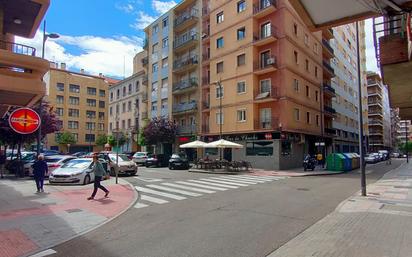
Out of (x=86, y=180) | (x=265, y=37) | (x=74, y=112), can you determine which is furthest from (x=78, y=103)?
(x=86, y=180)

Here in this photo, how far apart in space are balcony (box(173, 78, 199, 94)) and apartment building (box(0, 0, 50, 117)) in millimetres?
29621

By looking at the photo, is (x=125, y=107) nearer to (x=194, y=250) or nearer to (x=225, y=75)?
(x=225, y=75)

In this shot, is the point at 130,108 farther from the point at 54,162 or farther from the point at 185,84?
the point at 54,162

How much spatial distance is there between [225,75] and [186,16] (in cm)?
1269

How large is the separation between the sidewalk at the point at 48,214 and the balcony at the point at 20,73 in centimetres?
374

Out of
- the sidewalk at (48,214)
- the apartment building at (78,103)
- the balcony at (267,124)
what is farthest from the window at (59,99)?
the sidewalk at (48,214)

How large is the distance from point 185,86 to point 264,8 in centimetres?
1436

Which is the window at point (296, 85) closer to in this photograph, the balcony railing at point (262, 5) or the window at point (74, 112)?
the balcony railing at point (262, 5)

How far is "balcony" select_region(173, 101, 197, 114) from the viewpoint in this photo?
4228 centimetres

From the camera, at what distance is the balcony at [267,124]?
1294 inches

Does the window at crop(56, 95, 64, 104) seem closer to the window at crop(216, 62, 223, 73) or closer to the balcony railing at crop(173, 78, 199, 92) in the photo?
the balcony railing at crop(173, 78, 199, 92)

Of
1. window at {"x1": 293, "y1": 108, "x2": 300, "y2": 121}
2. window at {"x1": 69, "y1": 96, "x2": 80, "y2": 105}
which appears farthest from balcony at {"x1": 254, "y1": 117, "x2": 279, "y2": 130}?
window at {"x1": 69, "y1": 96, "x2": 80, "y2": 105}

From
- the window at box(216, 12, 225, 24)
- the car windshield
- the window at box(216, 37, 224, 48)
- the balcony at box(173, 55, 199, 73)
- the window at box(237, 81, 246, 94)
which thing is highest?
the window at box(216, 12, 225, 24)

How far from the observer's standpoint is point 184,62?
44.5 m
